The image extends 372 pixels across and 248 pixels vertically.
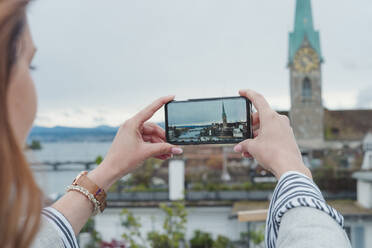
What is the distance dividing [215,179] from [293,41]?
49.2ft

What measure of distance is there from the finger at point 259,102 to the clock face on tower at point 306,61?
21.7 meters

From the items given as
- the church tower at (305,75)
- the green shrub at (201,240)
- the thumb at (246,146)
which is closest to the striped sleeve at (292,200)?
the thumb at (246,146)

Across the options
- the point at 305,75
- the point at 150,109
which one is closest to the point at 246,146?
the point at 150,109

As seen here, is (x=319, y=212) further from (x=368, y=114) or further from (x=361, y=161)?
(x=368, y=114)

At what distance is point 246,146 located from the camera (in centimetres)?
64

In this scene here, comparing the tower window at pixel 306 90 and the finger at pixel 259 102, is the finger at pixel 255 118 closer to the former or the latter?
the finger at pixel 259 102

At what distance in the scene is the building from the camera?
20.3m

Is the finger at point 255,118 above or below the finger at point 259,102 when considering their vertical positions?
below

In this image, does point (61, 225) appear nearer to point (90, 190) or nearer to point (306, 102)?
point (90, 190)

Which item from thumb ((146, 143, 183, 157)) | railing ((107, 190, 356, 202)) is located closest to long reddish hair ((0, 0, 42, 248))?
thumb ((146, 143, 183, 157))

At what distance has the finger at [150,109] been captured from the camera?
0.68 m

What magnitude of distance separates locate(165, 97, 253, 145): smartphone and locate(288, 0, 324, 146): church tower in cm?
2075

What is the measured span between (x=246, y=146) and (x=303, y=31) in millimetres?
21930

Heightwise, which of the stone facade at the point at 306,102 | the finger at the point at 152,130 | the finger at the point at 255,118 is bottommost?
the stone facade at the point at 306,102
